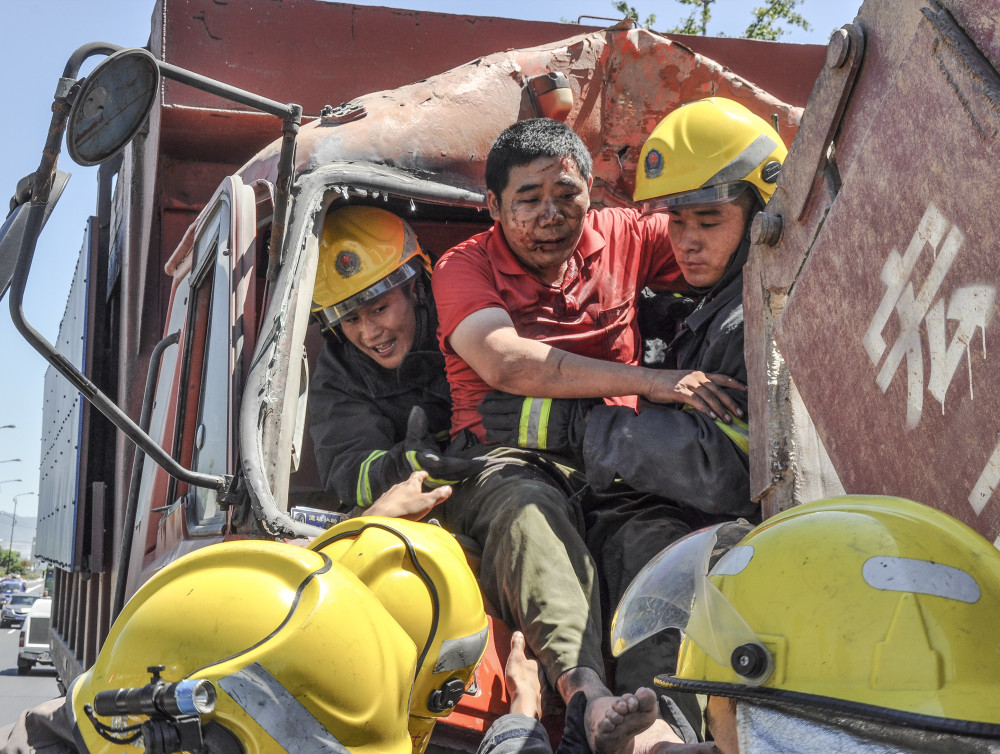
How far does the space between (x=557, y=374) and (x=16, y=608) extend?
32957mm

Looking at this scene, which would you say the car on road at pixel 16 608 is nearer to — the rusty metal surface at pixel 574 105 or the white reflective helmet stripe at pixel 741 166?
the rusty metal surface at pixel 574 105

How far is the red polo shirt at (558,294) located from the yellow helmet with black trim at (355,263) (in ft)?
1.35

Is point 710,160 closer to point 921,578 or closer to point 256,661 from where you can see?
point 921,578

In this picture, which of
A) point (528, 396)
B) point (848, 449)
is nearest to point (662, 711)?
point (848, 449)

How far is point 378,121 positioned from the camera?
383cm

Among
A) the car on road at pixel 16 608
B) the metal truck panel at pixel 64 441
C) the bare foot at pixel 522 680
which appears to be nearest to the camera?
the bare foot at pixel 522 680

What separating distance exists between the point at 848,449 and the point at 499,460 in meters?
1.31

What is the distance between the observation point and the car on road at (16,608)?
3225 centimetres

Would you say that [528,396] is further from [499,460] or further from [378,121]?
[378,121]

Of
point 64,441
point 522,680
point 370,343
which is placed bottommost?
point 64,441

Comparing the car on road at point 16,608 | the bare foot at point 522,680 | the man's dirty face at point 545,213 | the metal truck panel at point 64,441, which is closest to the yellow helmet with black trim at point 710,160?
the man's dirty face at point 545,213

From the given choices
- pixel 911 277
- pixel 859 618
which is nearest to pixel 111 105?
pixel 911 277

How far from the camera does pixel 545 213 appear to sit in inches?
141

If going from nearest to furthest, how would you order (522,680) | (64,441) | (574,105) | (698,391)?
1. (522,680)
2. (698,391)
3. (574,105)
4. (64,441)
